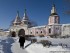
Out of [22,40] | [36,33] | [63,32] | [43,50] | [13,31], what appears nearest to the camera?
[43,50]

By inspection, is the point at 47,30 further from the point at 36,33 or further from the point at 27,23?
the point at 27,23

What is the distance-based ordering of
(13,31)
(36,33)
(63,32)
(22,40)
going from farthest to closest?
(13,31), (36,33), (63,32), (22,40)

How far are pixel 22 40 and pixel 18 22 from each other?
5327 centimetres

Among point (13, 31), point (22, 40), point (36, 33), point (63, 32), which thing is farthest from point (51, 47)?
point (13, 31)

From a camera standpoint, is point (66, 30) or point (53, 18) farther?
point (53, 18)

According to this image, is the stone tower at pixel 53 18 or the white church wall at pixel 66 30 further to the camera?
the stone tower at pixel 53 18

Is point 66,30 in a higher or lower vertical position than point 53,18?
lower

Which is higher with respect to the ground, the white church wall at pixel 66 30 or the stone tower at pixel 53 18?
the stone tower at pixel 53 18

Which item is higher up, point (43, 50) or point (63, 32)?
point (43, 50)

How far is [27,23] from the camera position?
67875 millimetres

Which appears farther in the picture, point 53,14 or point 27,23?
point 27,23

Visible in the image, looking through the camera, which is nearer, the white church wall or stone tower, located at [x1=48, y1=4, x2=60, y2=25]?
the white church wall

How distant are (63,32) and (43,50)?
4143cm

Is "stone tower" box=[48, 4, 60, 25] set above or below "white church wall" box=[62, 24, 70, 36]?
above
